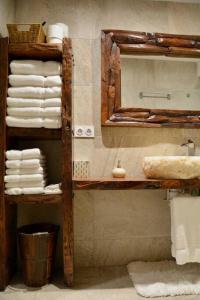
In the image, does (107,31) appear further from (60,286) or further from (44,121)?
(60,286)

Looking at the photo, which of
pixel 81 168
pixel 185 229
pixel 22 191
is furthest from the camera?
pixel 81 168

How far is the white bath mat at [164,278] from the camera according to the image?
1.57 m

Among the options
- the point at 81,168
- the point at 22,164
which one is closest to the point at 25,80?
the point at 22,164

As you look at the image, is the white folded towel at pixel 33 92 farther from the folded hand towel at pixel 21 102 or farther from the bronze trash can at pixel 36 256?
the bronze trash can at pixel 36 256

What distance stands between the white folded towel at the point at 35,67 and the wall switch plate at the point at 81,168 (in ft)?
2.30

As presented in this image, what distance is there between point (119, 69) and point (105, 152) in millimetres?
678

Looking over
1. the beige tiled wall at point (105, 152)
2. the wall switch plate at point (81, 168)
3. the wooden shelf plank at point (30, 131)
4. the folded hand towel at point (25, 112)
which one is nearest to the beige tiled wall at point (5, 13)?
the beige tiled wall at point (105, 152)

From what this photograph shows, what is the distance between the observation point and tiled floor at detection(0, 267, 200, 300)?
152cm

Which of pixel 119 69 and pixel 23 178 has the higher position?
pixel 119 69

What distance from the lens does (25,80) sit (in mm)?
1637

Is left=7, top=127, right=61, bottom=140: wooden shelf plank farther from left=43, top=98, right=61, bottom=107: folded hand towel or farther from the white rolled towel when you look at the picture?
the white rolled towel

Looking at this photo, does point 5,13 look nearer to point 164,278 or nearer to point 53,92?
point 53,92

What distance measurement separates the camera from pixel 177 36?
213 centimetres

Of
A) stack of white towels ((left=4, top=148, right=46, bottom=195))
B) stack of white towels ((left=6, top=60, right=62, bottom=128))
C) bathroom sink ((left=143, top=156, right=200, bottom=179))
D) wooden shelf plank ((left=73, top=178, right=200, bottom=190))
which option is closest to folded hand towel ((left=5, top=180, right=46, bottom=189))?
stack of white towels ((left=4, top=148, right=46, bottom=195))
